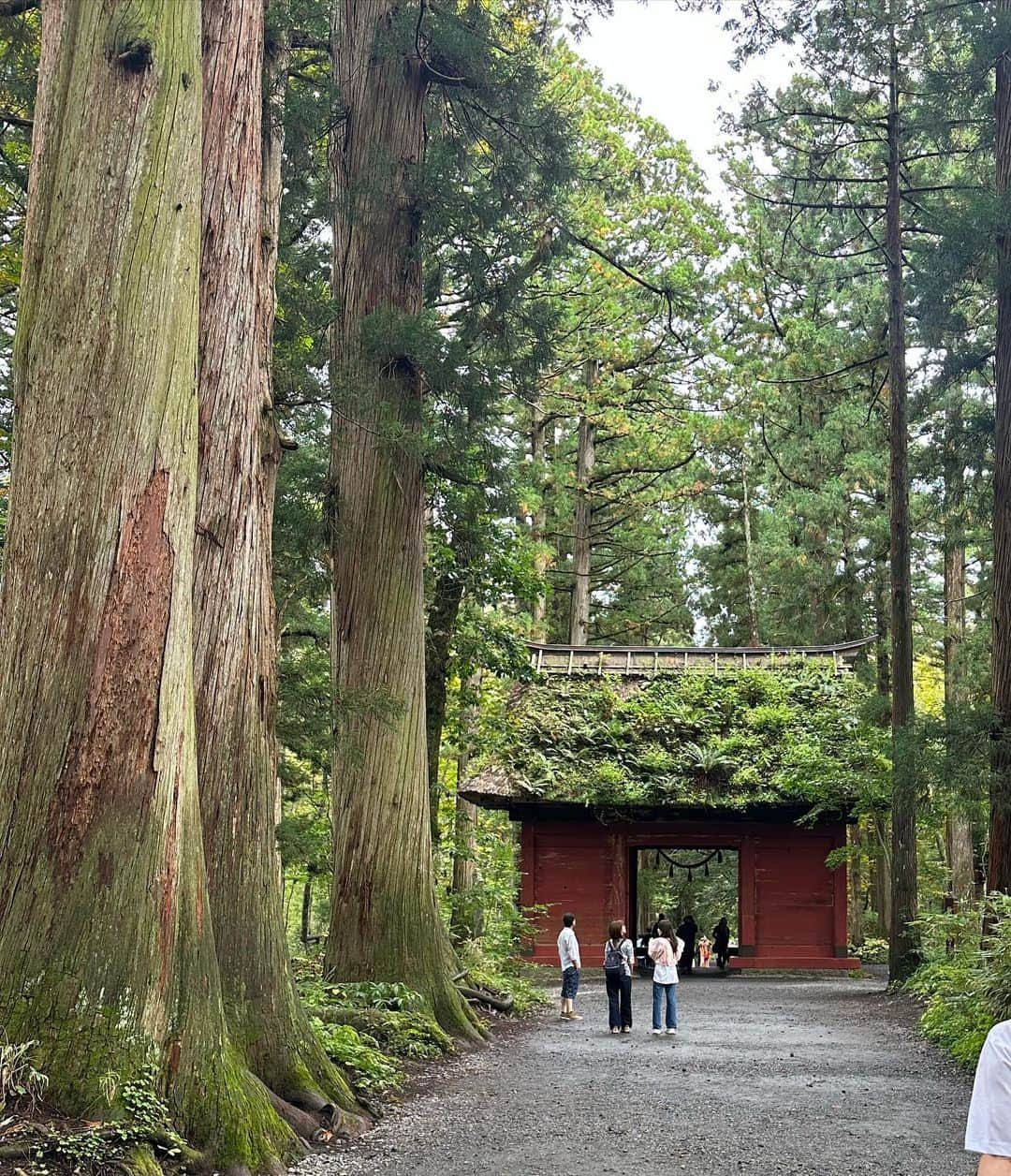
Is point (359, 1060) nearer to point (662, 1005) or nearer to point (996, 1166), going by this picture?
point (662, 1005)

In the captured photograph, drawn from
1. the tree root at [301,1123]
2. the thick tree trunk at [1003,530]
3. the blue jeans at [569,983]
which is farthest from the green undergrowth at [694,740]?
the tree root at [301,1123]

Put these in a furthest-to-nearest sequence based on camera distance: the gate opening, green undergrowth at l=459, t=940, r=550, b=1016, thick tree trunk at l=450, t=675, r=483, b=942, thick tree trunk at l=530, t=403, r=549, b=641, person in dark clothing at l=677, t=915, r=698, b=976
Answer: the gate opening, thick tree trunk at l=530, t=403, r=549, b=641, person in dark clothing at l=677, t=915, r=698, b=976, thick tree trunk at l=450, t=675, r=483, b=942, green undergrowth at l=459, t=940, r=550, b=1016

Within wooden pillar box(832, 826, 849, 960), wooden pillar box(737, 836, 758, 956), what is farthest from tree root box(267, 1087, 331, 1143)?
wooden pillar box(832, 826, 849, 960)

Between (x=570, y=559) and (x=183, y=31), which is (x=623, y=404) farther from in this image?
(x=183, y=31)

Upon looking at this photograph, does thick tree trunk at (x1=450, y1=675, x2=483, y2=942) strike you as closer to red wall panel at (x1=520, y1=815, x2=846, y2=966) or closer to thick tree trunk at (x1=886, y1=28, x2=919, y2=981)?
red wall panel at (x1=520, y1=815, x2=846, y2=966)

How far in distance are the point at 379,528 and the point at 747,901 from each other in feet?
49.3

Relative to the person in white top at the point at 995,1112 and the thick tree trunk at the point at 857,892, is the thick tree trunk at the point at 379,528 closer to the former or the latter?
the person in white top at the point at 995,1112

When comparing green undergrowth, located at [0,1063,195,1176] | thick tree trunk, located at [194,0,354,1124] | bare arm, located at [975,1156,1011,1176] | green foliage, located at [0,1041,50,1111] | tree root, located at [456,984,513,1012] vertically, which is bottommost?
tree root, located at [456,984,513,1012]

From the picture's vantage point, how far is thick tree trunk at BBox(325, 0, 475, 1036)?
37.3 feet

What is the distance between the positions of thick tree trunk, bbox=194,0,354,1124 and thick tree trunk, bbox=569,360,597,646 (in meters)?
22.8

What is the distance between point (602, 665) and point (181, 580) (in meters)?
20.8

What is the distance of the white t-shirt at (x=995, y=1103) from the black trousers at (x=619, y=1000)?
11.9 meters

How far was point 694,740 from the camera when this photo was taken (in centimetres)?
2420

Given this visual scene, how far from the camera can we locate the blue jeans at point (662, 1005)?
13766mm
